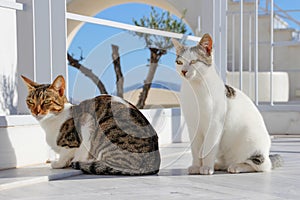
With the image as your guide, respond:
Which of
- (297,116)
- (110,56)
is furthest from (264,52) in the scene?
(110,56)

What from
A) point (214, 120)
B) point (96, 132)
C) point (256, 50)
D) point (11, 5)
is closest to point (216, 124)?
point (214, 120)

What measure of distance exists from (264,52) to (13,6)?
469 centimetres

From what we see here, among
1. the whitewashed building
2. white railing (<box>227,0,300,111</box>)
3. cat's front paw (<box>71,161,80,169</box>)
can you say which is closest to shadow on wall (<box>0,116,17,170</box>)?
the whitewashed building

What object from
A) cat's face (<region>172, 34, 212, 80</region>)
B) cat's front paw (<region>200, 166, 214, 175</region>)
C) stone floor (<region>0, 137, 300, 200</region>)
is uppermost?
cat's face (<region>172, 34, 212, 80</region>)

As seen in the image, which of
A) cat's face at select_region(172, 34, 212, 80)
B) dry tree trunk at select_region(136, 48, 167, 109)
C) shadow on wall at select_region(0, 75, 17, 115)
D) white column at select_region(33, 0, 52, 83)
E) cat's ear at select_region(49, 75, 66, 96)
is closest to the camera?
cat's face at select_region(172, 34, 212, 80)

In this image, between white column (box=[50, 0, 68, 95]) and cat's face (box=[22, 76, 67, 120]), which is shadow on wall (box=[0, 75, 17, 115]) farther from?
cat's face (box=[22, 76, 67, 120])

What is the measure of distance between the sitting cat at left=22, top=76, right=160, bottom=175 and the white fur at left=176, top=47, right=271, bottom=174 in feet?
0.54

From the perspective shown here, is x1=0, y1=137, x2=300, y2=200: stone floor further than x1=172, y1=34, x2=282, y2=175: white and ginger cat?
No

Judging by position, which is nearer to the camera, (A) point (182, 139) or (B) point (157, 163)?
(B) point (157, 163)

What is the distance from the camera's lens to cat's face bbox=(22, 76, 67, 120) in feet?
5.53

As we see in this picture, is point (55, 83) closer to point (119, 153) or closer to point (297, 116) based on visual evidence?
point (119, 153)

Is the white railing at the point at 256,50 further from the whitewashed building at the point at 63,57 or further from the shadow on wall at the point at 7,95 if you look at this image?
the shadow on wall at the point at 7,95

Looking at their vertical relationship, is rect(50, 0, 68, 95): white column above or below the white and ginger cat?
above

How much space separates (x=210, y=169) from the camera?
1667 mm
